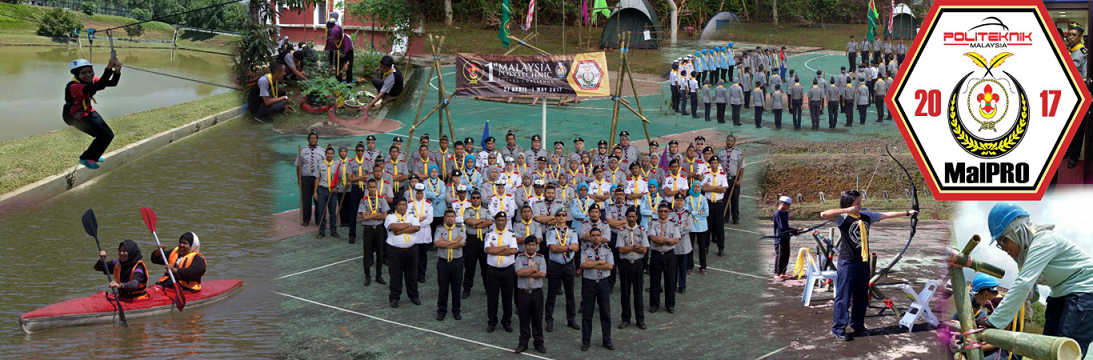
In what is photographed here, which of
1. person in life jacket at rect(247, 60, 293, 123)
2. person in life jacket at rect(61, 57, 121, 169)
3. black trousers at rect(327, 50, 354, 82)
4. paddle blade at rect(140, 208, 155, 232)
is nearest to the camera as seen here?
person in life jacket at rect(61, 57, 121, 169)

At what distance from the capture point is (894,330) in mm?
9344

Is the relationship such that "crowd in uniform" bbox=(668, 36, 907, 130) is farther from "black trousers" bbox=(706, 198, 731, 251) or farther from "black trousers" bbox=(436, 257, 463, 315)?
"black trousers" bbox=(436, 257, 463, 315)

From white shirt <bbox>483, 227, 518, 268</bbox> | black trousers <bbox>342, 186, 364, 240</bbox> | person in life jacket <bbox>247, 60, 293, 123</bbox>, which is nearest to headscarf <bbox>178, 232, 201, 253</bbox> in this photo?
person in life jacket <bbox>247, 60, 293, 123</bbox>

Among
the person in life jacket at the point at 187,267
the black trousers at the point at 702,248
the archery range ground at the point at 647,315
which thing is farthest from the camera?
the black trousers at the point at 702,248

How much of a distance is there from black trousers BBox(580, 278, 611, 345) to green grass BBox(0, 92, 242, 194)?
996 cm

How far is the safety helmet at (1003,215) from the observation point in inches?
177

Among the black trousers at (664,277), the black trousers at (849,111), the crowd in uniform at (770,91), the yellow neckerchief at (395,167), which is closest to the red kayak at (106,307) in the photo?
the yellow neckerchief at (395,167)

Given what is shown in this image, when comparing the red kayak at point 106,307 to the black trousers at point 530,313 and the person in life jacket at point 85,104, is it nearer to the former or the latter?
the person in life jacket at point 85,104

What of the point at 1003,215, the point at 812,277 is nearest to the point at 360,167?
the point at 812,277

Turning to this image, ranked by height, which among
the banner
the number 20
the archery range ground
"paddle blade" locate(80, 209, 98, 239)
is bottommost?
the archery range ground

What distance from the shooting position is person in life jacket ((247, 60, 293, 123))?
12618mm

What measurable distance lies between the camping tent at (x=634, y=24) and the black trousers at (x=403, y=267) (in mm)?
24177

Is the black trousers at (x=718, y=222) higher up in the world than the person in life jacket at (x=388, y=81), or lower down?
lower down

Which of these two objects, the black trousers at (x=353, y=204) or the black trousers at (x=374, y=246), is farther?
the black trousers at (x=353, y=204)
